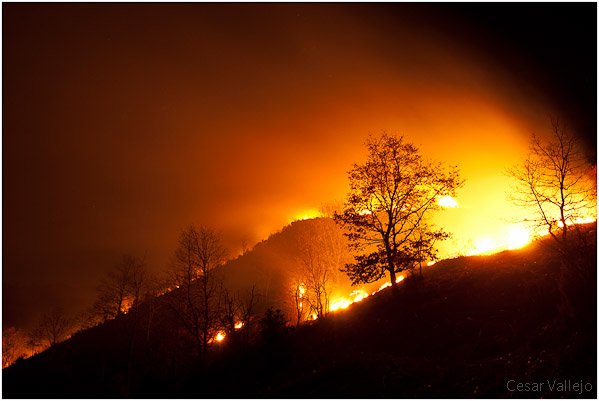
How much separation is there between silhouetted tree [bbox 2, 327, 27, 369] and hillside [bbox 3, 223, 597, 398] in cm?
6459

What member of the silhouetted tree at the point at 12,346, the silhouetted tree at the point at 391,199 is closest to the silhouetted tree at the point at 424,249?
the silhouetted tree at the point at 391,199

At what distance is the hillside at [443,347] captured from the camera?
22.0 feet

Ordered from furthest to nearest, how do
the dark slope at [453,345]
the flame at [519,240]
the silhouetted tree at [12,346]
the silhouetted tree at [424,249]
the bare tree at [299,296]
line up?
the silhouetted tree at [12,346] → the bare tree at [299,296] → the flame at [519,240] → the silhouetted tree at [424,249] → the dark slope at [453,345]

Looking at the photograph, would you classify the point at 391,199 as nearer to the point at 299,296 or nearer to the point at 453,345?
the point at 453,345

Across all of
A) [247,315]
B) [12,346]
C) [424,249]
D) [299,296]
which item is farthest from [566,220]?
[12,346]

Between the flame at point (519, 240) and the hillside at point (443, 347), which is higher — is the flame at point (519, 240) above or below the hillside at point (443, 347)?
above

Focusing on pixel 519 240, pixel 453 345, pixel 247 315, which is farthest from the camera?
pixel 519 240

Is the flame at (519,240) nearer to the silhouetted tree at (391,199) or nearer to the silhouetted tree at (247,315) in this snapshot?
the silhouetted tree at (391,199)

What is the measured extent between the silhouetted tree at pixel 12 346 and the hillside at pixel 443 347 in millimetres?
64591

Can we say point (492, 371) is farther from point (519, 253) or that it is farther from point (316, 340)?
point (519, 253)

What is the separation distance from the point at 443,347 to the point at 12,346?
92827mm

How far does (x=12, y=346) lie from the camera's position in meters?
61.4

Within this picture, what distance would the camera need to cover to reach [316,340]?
47.4ft

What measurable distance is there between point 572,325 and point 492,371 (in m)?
2.84
